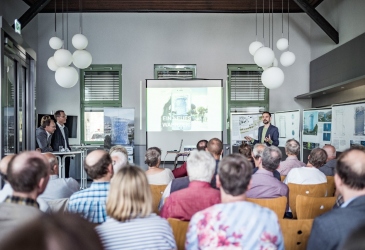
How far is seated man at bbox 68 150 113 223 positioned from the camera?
8.80ft

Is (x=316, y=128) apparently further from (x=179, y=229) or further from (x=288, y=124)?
(x=179, y=229)

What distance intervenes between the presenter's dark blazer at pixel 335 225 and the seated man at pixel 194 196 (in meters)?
0.91

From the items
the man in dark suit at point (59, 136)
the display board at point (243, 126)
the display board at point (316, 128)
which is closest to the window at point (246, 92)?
the display board at point (243, 126)

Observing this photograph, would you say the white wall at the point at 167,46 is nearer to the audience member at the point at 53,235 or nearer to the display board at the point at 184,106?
the display board at the point at 184,106

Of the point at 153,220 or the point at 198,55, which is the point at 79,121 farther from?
the point at 153,220

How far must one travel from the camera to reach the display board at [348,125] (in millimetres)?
6762

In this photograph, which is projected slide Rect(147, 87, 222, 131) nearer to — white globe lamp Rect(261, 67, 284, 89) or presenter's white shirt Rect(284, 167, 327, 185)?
white globe lamp Rect(261, 67, 284, 89)

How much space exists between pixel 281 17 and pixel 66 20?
603cm

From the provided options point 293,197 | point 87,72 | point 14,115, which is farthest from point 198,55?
point 293,197

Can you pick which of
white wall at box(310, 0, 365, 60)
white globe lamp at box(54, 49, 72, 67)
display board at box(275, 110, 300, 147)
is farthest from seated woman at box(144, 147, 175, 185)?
white wall at box(310, 0, 365, 60)

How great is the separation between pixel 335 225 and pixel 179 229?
0.92m

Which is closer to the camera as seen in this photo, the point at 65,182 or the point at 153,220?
the point at 153,220

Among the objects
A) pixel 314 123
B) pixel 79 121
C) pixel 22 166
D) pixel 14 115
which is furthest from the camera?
pixel 79 121

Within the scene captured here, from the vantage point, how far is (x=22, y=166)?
84.2 inches
